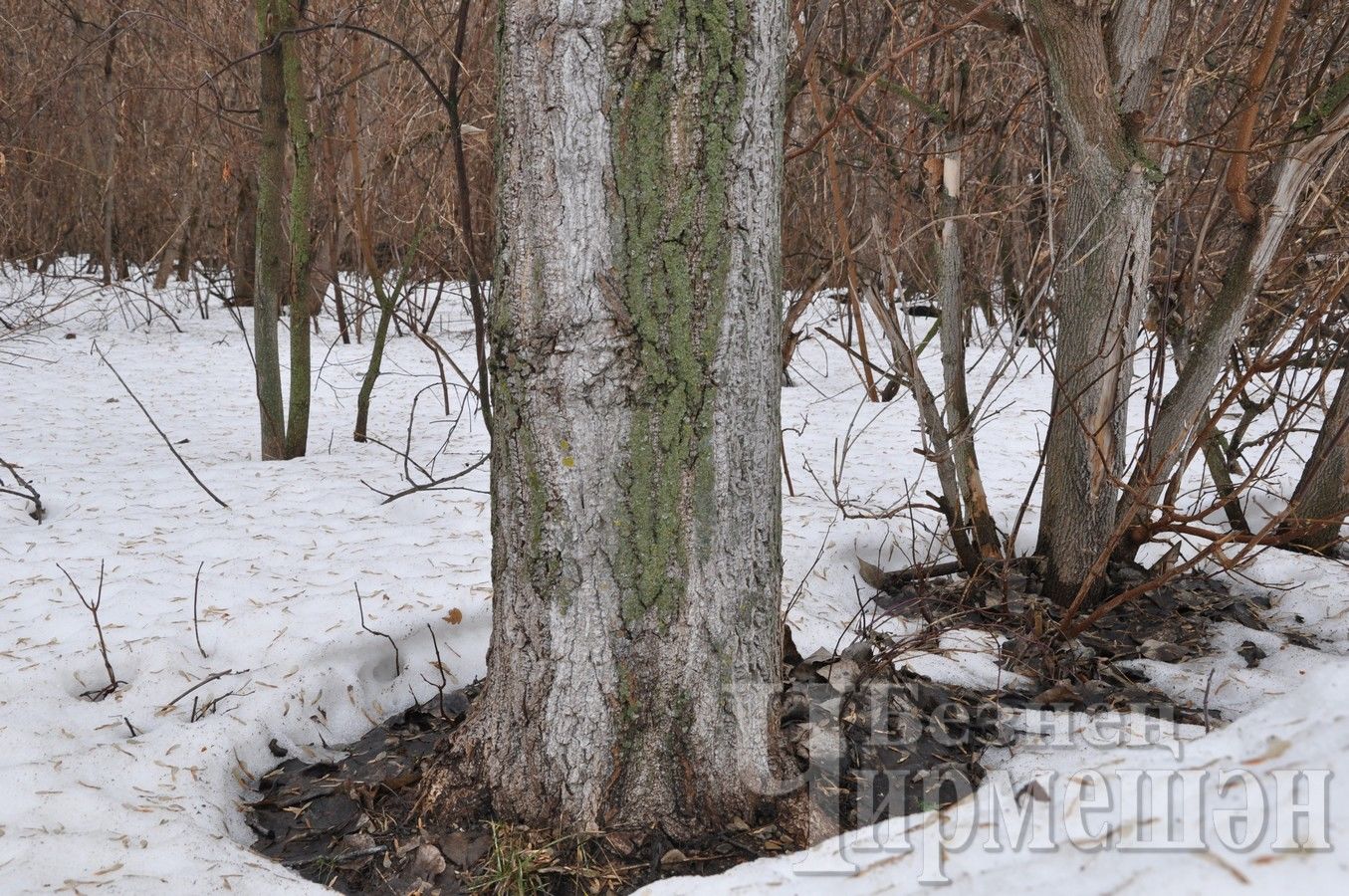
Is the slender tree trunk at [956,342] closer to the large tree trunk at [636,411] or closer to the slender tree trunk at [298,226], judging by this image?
the large tree trunk at [636,411]

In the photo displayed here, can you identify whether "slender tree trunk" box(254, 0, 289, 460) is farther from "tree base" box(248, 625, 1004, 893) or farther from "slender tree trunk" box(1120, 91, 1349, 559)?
"slender tree trunk" box(1120, 91, 1349, 559)

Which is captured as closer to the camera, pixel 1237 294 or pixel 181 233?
pixel 1237 294

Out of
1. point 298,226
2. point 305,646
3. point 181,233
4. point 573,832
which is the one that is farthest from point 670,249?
point 181,233

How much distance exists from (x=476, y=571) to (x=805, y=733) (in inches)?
51.5

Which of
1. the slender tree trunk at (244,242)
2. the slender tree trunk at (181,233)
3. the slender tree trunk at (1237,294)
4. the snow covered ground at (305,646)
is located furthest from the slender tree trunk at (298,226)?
the slender tree trunk at (181,233)

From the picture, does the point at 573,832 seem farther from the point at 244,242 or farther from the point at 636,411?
the point at 244,242

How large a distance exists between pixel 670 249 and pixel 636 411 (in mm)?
273

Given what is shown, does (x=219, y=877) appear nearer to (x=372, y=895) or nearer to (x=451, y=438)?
(x=372, y=895)

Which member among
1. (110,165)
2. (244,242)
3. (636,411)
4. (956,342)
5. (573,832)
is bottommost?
(573,832)

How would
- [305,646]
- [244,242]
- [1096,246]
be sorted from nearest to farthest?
[305,646] < [1096,246] < [244,242]

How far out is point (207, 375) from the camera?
23.0 ft

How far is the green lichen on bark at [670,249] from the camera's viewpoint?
1466mm

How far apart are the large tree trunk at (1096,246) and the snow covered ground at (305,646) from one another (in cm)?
32

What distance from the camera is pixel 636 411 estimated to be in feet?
5.08
